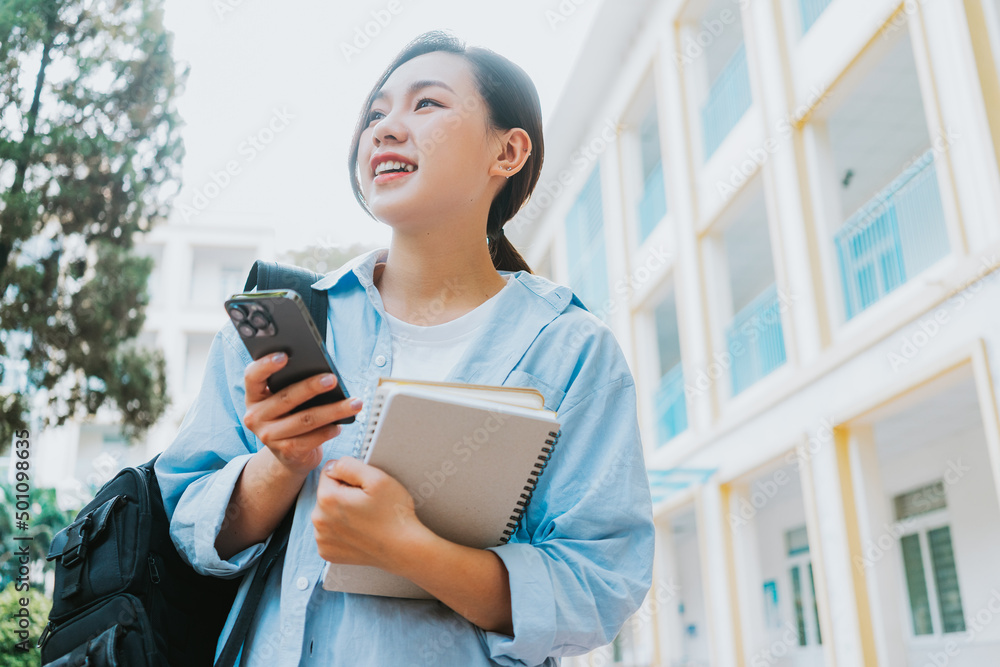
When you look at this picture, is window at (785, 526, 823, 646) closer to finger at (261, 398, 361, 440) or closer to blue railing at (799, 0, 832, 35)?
blue railing at (799, 0, 832, 35)

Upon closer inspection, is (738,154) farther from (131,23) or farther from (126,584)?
(126,584)

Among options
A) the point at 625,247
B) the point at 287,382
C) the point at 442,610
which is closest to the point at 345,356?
the point at 287,382

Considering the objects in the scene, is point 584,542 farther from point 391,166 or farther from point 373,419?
point 391,166

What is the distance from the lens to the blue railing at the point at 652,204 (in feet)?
42.9

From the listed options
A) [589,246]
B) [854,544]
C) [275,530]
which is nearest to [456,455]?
[275,530]

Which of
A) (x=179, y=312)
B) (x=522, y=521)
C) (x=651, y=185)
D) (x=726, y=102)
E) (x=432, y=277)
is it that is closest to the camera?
(x=522, y=521)

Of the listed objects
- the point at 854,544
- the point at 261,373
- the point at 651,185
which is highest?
the point at 651,185

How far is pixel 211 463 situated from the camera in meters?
1.23

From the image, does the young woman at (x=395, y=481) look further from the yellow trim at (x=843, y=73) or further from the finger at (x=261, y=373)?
the yellow trim at (x=843, y=73)

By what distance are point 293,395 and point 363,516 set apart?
174 mm

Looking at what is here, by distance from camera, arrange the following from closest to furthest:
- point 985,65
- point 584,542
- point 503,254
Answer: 1. point 584,542
2. point 503,254
3. point 985,65

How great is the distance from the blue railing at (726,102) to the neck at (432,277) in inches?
390

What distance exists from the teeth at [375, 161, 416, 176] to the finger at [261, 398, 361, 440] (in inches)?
18.9

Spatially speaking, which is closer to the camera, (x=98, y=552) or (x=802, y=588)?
(x=98, y=552)
